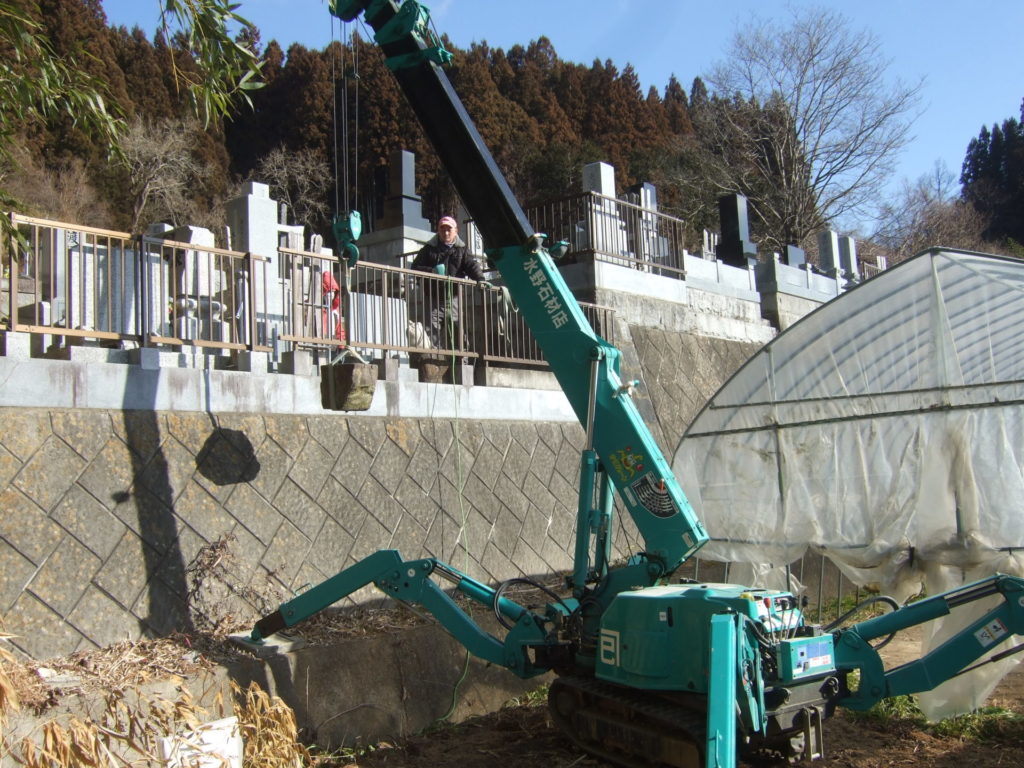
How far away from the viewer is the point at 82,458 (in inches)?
253

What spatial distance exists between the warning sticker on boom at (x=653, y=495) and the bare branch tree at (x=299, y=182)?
25.4 m

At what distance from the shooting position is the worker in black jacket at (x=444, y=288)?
10.0 m

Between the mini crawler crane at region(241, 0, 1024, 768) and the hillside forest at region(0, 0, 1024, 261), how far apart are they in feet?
64.8

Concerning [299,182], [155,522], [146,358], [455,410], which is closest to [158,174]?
[299,182]

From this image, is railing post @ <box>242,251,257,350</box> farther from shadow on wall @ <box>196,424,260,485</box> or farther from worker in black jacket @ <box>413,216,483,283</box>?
worker in black jacket @ <box>413,216,483,283</box>

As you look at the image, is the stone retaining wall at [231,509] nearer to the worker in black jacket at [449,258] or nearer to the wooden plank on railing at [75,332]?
the wooden plank on railing at [75,332]

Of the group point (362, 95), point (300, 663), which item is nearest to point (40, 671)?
point (300, 663)

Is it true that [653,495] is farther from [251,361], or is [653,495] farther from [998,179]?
[998,179]

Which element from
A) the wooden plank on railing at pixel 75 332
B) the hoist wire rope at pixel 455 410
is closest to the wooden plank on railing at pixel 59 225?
the wooden plank on railing at pixel 75 332

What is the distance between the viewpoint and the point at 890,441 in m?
7.76

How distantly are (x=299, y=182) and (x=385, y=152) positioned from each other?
14.6 feet

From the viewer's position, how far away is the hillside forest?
1094 inches

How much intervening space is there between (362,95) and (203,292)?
96.6ft

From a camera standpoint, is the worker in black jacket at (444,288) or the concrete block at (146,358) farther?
the worker in black jacket at (444,288)
